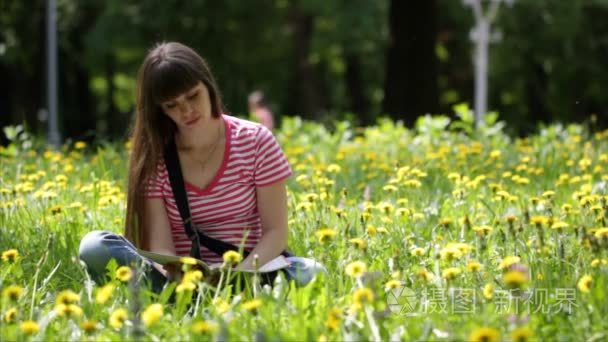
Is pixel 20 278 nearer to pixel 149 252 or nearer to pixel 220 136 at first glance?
pixel 149 252

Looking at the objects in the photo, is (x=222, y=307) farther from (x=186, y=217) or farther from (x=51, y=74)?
(x=51, y=74)

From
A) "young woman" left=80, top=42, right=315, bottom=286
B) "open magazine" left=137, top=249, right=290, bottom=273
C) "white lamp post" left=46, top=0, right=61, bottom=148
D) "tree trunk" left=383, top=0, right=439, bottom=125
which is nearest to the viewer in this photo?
"open magazine" left=137, top=249, right=290, bottom=273

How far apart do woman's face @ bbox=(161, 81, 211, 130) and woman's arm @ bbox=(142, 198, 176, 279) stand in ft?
1.10

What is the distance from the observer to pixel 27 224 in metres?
4.22

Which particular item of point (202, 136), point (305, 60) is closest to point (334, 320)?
point (202, 136)

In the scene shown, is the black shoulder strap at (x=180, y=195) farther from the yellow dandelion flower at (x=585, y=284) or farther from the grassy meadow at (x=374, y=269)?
the yellow dandelion flower at (x=585, y=284)

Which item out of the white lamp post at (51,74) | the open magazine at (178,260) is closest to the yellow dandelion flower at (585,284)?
the open magazine at (178,260)

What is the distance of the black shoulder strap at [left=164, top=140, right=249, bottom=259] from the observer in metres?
3.46

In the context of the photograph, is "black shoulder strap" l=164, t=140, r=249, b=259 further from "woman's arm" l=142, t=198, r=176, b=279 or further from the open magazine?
the open magazine

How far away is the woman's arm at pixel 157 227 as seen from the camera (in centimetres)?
353

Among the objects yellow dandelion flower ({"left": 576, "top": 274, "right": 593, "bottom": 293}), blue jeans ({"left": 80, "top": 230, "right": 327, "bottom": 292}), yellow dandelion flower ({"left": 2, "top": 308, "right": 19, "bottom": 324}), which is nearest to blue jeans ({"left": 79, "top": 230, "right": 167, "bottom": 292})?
blue jeans ({"left": 80, "top": 230, "right": 327, "bottom": 292})

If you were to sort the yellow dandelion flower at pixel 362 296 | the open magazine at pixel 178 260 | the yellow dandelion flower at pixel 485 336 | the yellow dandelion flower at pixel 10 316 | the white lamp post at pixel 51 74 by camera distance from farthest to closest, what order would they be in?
the white lamp post at pixel 51 74
the open magazine at pixel 178 260
the yellow dandelion flower at pixel 10 316
the yellow dandelion flower at pixel 362 296
the yellow dandelion flower at pixel 485 336

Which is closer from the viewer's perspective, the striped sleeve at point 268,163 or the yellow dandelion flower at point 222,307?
the yellow dandelion flower at point 222,307

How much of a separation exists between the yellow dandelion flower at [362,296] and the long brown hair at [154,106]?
1.16 m
